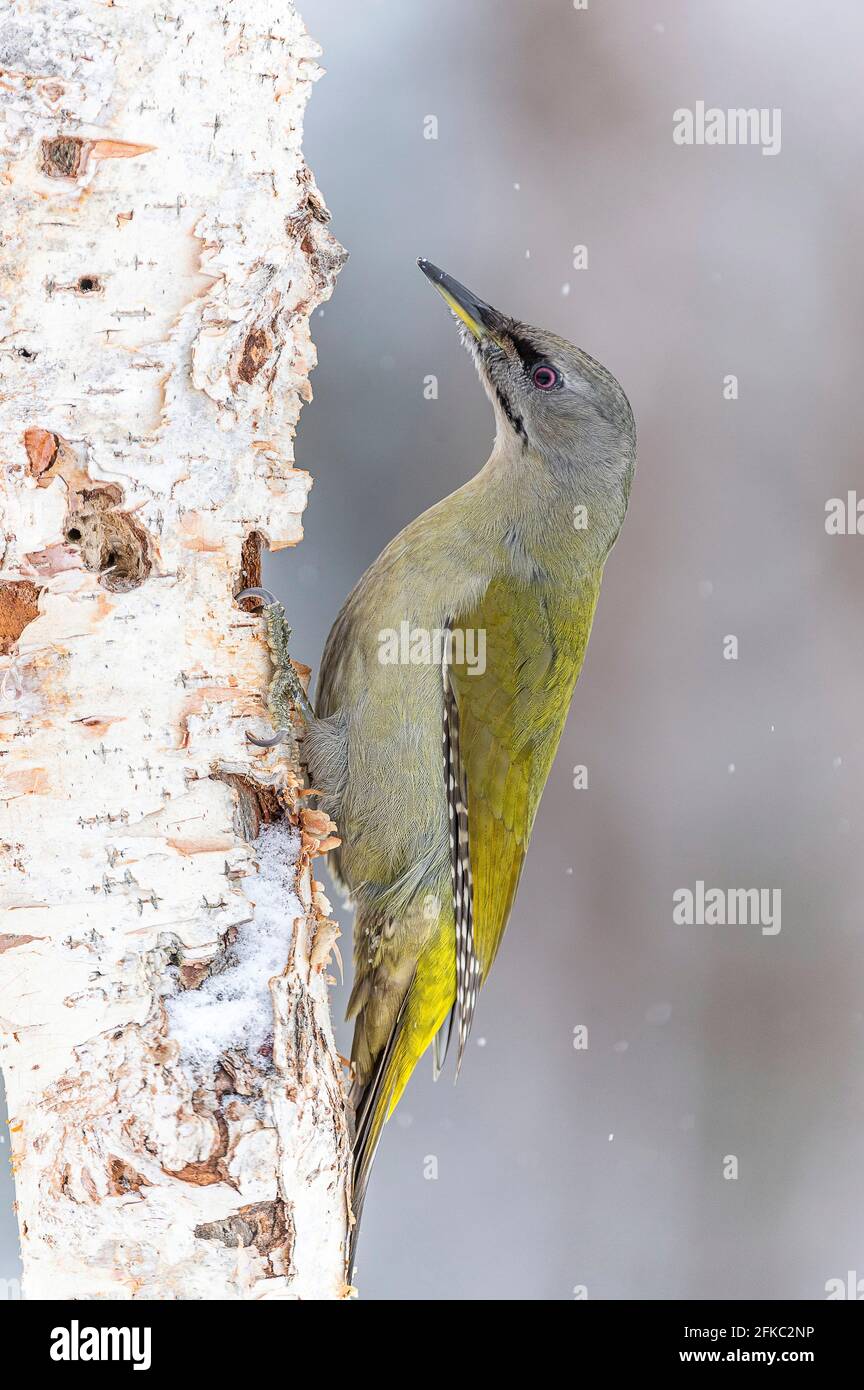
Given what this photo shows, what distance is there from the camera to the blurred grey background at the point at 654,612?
226 inches

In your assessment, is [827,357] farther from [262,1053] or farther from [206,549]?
[262,1053]

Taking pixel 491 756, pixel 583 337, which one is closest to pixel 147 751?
pixel 491 756

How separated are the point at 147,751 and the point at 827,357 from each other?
493 centimetres

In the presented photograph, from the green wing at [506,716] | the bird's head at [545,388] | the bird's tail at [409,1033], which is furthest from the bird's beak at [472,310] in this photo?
the bird's tail at [409,1033]

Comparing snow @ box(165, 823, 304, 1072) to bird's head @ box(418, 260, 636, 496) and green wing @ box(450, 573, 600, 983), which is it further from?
bird's head @ box(418, 260, 636, 496)

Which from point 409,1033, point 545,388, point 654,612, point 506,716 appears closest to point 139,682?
point 506,716

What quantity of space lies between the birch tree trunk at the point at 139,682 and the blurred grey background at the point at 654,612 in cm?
344

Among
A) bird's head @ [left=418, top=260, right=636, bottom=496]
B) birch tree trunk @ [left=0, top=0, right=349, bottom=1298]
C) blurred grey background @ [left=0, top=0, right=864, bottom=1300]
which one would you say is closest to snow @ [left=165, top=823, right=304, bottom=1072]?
birch tree trunk @ [left=0, top=0, right=349, bottom=1298]

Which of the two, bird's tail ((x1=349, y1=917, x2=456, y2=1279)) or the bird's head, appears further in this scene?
the bird's head

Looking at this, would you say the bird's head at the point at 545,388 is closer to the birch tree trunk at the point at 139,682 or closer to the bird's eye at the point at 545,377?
the bird's eye at the point at 545,377

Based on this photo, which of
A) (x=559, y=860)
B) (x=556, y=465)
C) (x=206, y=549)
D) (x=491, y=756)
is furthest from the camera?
(x=559, y=860)

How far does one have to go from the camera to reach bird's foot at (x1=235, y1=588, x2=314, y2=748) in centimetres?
234

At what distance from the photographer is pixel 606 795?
18.9ft
